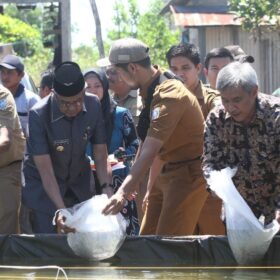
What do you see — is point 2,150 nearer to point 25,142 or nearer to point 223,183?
point 25,142

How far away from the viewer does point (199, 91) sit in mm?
8016

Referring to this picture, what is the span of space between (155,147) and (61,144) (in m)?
0.84

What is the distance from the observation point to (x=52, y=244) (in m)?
6.57

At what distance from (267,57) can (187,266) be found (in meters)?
21.2

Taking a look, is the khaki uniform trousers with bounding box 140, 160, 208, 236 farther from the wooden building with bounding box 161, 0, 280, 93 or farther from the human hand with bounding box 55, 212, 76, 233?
the wooden building with bounding box 161, 0, 280, 93

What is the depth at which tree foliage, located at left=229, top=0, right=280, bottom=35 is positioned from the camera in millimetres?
21688

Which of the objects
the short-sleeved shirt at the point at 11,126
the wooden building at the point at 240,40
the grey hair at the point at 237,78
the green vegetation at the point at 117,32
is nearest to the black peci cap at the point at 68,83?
the short-sleeved shirt at the point at 11,126

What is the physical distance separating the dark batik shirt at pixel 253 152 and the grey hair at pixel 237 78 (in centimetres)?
19

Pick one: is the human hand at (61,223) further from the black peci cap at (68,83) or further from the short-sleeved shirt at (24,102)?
the short-sleeved shirt at (24,102)

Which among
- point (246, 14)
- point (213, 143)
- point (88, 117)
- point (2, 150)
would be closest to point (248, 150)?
point (213, 143)

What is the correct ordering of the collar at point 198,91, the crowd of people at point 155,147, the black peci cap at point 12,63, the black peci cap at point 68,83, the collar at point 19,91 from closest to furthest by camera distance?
the crowd of people at point 155,147 < the black peci cap at point 68,83 < the collar at point 198,91 < the collar at point 19,91 < the black peci cap at point 12,63

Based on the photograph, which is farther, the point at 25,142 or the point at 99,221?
the point at 25,142

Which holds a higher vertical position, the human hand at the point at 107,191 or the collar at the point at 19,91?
the collar at the point at 19,91

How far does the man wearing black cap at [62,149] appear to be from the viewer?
6.88m
